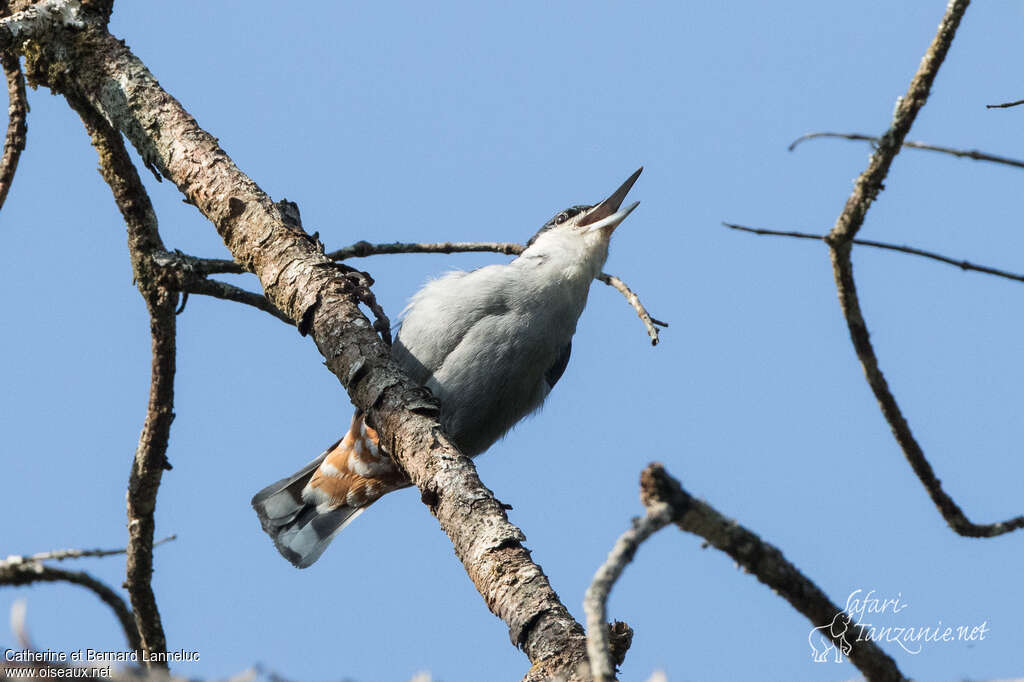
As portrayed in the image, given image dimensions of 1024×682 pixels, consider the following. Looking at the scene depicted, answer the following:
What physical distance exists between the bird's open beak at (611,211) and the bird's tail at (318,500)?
5.81 ft

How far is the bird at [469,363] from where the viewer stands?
460cm

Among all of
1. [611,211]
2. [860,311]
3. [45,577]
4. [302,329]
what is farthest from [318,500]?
[860,311]

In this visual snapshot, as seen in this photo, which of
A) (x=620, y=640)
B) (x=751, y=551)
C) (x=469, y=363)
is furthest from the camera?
(x=469, y=363)

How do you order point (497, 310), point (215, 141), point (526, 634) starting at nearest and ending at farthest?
point (526, 634) < point (215, 141) < point (497, 310)

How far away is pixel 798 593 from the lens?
5.16ft

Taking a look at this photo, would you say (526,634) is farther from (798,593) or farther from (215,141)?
(215,141)

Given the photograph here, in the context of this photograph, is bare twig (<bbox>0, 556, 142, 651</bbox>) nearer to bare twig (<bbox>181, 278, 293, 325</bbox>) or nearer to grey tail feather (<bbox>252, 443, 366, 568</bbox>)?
bare twig (<bbox>181, 278, 293, 325</bbox>)

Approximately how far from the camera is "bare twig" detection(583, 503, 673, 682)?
1441 millimetres

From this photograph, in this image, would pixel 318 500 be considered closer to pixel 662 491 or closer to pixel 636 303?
pixel 636 303

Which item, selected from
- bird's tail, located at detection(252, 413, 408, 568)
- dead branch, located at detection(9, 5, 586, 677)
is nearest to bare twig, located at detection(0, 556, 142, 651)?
dead branch, located at detection(9, 5, 586, 677)

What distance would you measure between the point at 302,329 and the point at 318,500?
2015mm

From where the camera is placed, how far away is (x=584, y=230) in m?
5.45

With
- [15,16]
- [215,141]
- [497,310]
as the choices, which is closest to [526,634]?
[215,141]

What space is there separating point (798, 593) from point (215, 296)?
2788 millimetres
